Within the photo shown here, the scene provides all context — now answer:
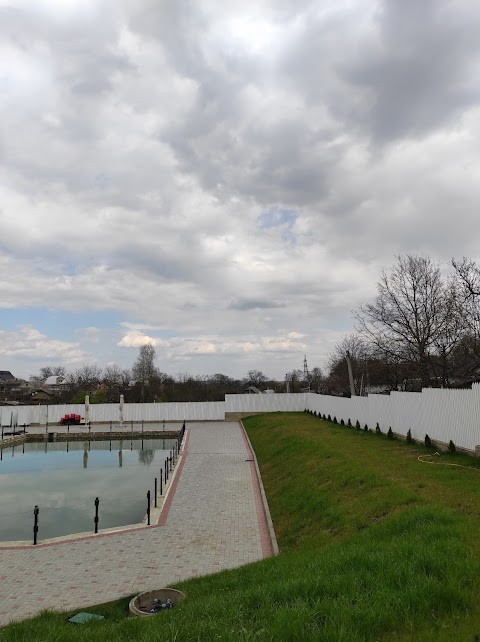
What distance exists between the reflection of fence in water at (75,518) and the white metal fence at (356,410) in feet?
30.9

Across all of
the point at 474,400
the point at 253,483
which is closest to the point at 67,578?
the point at 253,483

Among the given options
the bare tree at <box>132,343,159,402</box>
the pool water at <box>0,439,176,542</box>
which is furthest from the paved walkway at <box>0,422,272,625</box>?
the bare tree at <box>132,343,159,402</box>

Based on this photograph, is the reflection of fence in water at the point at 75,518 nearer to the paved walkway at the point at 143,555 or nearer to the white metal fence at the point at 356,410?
the paved walkway at the point at 143,555

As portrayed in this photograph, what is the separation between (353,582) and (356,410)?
21.1m

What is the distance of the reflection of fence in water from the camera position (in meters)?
12.5

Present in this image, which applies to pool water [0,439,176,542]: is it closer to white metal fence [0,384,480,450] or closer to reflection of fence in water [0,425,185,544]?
reflection of fence in water [0,425,185,544]

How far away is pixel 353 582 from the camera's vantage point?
216 inches

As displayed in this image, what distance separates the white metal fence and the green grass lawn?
291 cm

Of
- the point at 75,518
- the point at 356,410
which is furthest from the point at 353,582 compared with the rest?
the point at 356,410

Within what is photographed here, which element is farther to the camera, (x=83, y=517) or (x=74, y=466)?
(x=74, y=466)

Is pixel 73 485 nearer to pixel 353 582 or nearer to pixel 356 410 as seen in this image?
pixel 356 410

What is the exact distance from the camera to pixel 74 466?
23484 mm

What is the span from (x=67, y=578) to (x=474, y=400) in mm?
11498

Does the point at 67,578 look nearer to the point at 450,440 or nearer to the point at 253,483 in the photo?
the point at 253,483
